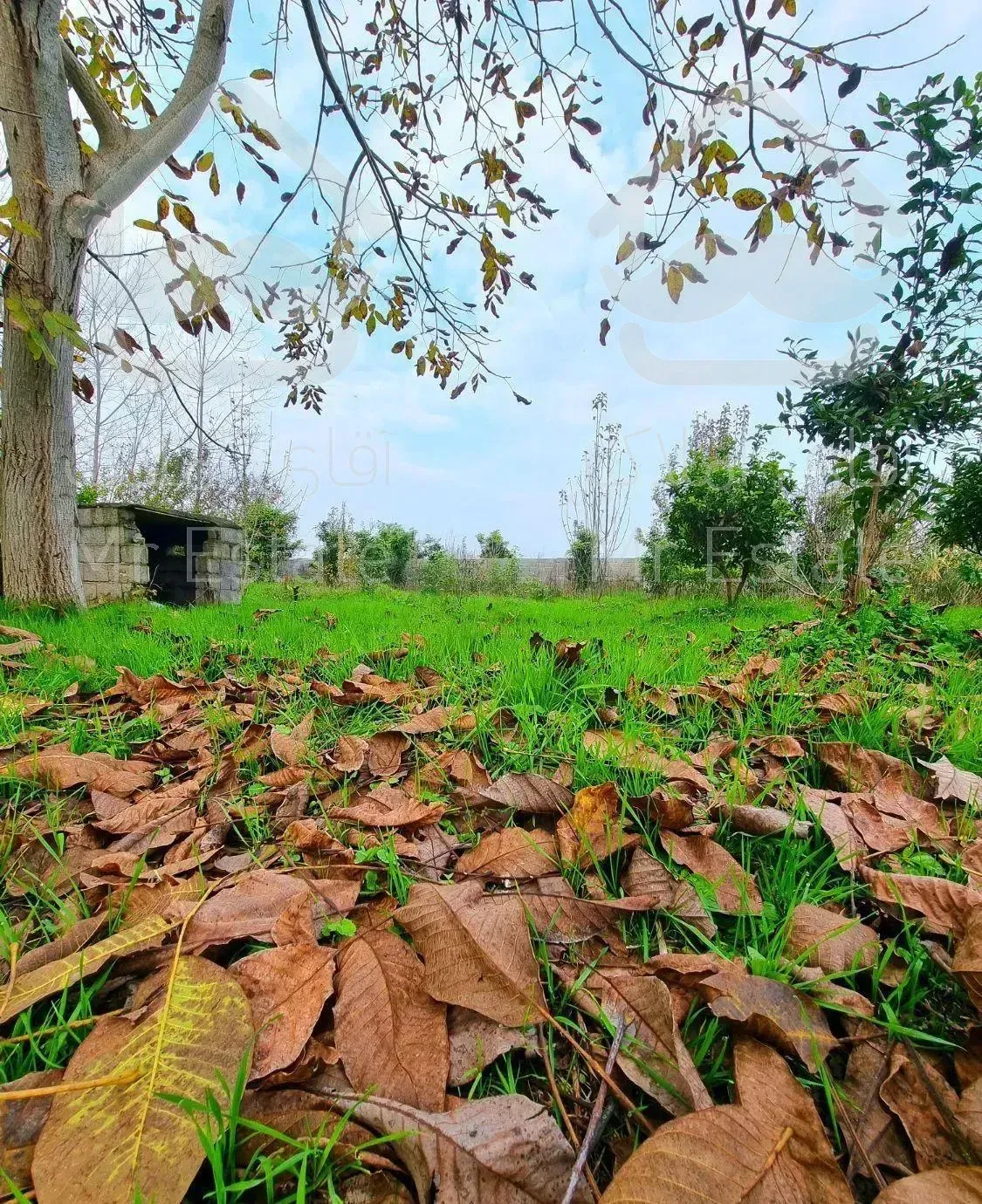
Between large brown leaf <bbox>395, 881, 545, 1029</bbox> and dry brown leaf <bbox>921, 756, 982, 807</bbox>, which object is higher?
dry brown leaf <bbox>921, 756, 982, 807</bbox>

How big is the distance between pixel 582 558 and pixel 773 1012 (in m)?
14.4

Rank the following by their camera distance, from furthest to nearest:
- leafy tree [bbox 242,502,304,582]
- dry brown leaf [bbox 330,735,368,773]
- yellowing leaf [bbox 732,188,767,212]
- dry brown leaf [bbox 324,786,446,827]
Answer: leafy tree [bbox 242,502,304,582] → yellowing leaf [bbox 732,188,767,212] → dry brown leaf [bbox 330,735,368,773] → dry brown leaf [bbox 324,786,446,827]

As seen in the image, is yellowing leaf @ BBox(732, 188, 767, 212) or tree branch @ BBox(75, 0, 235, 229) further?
tree branch @ BBox(75, 0, 235, 229)

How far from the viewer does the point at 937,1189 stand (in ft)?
1.57

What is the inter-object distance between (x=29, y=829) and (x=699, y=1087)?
1290 mm

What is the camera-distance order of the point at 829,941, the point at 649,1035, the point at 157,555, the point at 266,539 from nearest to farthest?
the point at 649,1035
the point at 829,941
the point at 157,555
the point at 266,539

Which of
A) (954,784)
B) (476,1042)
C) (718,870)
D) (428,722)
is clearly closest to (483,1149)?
(476,1042)

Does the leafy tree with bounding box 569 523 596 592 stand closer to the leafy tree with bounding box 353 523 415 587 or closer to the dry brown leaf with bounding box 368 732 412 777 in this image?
the leafy tree with bounding box 353 523 415 587

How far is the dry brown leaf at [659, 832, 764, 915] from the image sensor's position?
0.86 m

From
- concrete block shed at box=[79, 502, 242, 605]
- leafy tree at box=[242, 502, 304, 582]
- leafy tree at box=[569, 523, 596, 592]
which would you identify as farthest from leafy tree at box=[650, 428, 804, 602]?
leafy tree at box=[242, 502, 304, 582]

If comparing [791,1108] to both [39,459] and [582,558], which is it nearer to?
[39,459]

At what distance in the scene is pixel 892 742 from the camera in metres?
1.44

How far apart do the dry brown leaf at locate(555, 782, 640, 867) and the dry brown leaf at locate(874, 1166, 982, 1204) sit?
50 centimetres

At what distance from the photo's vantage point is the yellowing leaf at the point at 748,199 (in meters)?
1.91
